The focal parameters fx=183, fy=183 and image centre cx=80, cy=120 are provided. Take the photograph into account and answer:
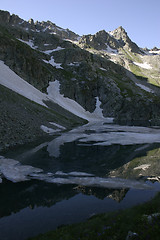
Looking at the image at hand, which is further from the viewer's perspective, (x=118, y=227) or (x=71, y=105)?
(x=71, y=105)

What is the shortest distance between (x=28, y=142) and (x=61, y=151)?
376 inches

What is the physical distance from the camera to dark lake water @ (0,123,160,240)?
1331cm

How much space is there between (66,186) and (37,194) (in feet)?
10.4

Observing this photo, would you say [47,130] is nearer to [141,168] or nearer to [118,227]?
[141,168]

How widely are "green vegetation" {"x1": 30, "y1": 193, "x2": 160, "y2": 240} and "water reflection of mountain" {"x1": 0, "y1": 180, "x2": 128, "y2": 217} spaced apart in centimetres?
438

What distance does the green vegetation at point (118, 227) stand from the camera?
8.94 meters

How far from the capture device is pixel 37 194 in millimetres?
17125

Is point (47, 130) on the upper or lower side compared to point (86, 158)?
lower

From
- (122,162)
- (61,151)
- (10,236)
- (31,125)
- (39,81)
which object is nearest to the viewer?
(10,236)

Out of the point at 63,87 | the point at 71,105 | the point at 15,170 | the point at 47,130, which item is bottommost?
the point at 15,170

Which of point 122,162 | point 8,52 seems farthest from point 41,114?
point 8,52

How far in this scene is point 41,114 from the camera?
6162 centimetres

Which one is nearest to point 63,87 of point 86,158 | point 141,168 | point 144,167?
point 86,158

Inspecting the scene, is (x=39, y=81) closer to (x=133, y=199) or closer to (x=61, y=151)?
(x=61, y=151)
